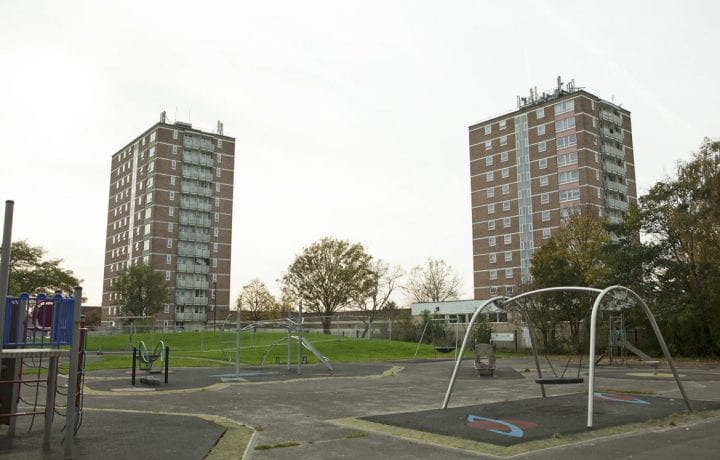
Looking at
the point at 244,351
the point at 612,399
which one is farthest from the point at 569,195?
the point at 612,399

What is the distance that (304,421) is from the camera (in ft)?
38.1

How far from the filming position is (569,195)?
81438 millimetres

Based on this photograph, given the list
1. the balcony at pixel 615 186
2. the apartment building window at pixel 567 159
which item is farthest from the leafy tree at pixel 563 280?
the balcony at pixel 615 186

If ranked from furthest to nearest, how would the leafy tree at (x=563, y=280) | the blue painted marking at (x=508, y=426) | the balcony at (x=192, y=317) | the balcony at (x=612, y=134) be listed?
the balcony at (x=192, y=317) < the balcony at (x=612, y=134) < the leafy tree at (x=563, y=280) < the blue painted marking at (x=508, y=426)

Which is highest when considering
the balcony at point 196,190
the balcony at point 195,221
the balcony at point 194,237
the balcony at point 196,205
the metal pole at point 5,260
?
the balcony at point 196,190

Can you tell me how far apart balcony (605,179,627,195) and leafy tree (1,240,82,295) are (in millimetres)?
70888

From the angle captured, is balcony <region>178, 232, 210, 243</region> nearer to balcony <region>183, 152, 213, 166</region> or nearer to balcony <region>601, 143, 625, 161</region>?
balcony <region>183, 152, 213, 166</region>

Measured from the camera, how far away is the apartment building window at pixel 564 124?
270 ft

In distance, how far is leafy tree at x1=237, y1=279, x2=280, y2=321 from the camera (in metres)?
90.5

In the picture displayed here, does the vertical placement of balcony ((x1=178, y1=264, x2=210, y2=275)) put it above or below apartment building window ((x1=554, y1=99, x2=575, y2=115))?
below

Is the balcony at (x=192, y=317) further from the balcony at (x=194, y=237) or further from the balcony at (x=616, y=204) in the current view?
the balcony at (x=616, y=204)

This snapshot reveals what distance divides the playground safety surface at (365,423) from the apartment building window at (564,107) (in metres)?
69.7

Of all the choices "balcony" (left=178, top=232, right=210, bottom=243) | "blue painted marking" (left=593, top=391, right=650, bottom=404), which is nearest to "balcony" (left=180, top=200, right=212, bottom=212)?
"balcony" (left=178, top=232, right=210, bottom=243)

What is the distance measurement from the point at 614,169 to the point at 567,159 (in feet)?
25.4
